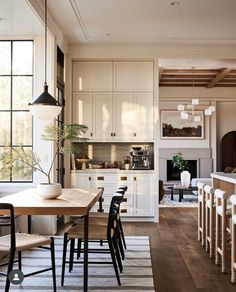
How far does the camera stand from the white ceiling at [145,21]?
5277 mm

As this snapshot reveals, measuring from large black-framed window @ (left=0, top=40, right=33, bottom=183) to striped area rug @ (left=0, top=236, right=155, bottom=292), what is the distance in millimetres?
1841

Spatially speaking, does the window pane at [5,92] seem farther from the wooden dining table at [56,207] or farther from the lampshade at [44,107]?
the wooden dining table at [56,207]

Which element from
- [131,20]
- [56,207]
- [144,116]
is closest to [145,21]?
[131,20]

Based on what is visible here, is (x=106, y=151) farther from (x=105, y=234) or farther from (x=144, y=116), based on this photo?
(x=105, y=234)

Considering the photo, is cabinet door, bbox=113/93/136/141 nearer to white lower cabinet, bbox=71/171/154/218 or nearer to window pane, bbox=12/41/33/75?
white lower cabinet, bbox=71/171/154/218

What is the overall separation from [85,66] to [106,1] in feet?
7.36

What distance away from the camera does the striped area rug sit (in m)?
3.58

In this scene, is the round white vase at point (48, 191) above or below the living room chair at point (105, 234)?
above

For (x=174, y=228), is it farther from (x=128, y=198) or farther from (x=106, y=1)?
(x=106, y=1)

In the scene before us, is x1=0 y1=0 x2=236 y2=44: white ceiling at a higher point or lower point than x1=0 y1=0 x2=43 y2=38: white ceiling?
higher

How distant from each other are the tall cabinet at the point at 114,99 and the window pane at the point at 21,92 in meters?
1.31

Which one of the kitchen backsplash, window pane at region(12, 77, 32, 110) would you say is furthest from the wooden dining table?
the kitchen backsplash

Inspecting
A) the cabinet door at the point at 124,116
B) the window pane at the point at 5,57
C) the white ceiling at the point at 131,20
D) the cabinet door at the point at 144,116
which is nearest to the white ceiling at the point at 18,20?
the white ceiling at the point at 131,20

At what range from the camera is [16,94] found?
6082 millimetres
